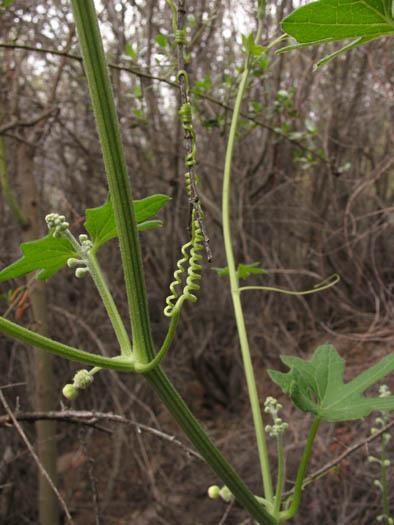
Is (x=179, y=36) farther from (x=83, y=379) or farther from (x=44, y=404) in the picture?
(x=44, y=404)

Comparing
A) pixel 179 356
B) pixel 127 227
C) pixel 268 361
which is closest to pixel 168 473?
pixel 179 356

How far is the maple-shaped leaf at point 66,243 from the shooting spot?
2.02 feet

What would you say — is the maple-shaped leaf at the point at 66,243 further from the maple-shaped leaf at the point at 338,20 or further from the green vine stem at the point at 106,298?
the maple-shaped leaf at the point at 338,20

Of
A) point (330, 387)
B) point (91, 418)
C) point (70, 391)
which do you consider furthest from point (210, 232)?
point (70, 391)

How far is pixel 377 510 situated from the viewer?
1.89 meters

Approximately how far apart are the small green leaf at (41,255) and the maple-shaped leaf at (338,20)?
0.40 metres

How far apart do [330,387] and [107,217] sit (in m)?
0.53

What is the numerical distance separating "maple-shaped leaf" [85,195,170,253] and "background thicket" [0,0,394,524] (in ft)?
6.05

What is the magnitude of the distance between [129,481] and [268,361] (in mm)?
1200

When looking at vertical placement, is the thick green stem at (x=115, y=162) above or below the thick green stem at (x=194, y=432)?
above

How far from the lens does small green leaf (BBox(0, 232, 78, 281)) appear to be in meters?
0.61

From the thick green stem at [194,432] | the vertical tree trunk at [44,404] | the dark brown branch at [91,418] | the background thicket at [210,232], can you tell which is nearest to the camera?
the thick green stem at [194,432]

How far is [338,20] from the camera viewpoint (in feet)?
1.54

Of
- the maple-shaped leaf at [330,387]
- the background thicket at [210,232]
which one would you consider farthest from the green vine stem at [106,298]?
the background thicket at [210,232]
